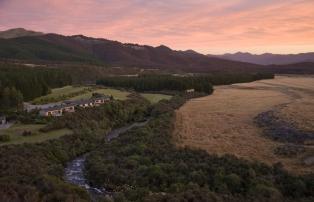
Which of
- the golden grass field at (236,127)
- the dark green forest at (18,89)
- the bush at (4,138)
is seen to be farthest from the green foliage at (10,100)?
the golden grass field at (236,127)

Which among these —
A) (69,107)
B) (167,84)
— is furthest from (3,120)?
(167,84)

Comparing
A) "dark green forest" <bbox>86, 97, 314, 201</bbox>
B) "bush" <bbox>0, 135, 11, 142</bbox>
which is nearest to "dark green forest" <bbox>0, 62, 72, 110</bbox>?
"bush" <bbox>0, 135, 11, 142</bbox>

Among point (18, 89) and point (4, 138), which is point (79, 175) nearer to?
point (4, 138)

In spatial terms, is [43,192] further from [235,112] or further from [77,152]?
[235,112]

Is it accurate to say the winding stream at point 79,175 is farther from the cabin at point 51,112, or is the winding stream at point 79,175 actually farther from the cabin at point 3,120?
the cabin at point 51,112

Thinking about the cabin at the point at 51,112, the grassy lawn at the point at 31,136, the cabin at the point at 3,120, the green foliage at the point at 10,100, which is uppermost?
the green foliage at the point at 10,100

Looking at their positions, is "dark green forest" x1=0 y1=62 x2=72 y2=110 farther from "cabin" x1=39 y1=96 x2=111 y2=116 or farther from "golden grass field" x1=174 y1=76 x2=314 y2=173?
"golden grass field" x1=174 y1=76 x2=314 y2=173
